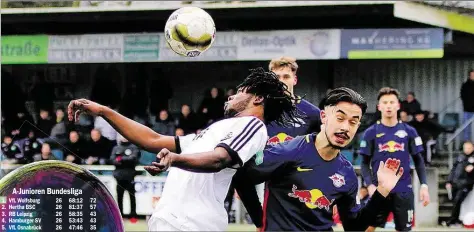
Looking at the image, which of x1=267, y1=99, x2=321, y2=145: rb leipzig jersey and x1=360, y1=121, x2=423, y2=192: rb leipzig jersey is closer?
x1=267, y1=99, x2=321, y2=145: rb leipzig jersey

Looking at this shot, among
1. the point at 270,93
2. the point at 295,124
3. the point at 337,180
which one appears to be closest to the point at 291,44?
the point at 295,124

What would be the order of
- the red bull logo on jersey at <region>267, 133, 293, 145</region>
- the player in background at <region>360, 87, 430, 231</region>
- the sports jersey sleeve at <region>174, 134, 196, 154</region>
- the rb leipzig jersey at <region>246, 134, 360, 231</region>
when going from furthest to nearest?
the player in background at <region>360, 87, 430, 231</region>, the red bull logo on jersey at <region>267, 133, 293, 145</region>, the rb leipzig jersey at <region>246, 134, 360, 231</region>, the sports jersey sleeve at <region>174, 134, 196, 154</region>

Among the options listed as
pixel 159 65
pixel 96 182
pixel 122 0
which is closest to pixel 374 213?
pixel 96 182

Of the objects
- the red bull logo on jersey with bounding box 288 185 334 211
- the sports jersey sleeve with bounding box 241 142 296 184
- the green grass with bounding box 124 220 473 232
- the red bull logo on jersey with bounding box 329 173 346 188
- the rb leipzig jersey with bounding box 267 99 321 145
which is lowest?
the green grass with bounding box 124 220 473 232

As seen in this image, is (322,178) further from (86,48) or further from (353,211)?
(86,48)

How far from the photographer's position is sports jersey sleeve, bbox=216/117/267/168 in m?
4.87

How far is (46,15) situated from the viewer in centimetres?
2016

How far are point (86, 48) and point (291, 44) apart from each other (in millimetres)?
4356

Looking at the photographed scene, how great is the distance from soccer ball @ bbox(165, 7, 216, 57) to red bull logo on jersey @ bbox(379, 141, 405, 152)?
4671 mm

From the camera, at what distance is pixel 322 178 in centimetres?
556

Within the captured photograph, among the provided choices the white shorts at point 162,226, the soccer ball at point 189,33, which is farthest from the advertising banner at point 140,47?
the white shorts at point 162,226

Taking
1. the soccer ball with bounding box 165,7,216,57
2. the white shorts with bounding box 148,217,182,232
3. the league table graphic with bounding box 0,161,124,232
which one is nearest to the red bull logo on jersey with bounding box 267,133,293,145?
the soccer ball with bounding box 165,7,216,57

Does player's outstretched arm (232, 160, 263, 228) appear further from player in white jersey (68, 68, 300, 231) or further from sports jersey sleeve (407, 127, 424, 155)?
sports jersey sleeve (407, 127, 424, 155)

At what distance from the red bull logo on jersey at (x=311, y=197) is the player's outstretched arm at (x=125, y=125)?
794 mm
